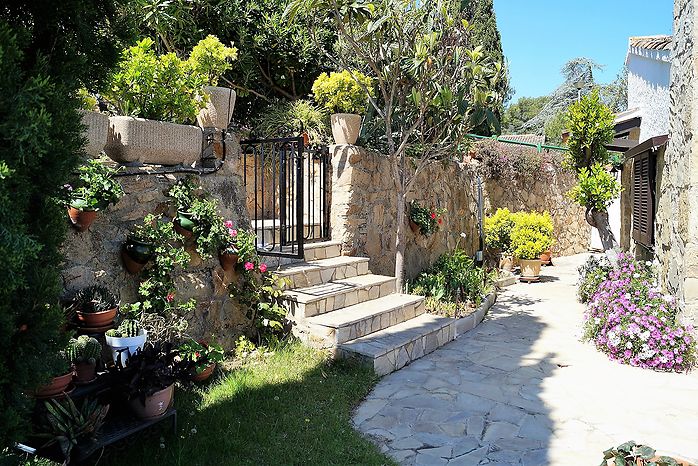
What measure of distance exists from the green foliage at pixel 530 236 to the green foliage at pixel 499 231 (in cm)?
13

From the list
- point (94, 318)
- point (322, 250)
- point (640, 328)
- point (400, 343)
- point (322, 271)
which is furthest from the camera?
point (322, 250)

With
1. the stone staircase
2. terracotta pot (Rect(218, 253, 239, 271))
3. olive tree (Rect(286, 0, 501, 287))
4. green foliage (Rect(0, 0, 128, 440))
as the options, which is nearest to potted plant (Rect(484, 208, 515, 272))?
Result: olive tree (Rect(286, 0, 501, 287))

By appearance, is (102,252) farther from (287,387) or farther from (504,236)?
(504,236)

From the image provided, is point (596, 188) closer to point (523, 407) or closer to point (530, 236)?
point (530, 236)

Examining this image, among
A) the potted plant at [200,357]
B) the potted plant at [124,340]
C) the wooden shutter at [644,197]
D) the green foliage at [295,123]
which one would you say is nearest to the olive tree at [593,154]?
the wooden shutter at [644,197]

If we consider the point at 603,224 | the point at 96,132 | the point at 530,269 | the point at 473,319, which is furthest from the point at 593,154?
the point at 96,132

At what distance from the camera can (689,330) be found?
5012 millimetres

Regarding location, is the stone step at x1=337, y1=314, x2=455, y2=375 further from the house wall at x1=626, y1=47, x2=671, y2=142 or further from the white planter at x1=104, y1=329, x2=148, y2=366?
the house wall at x1=626, y1=47, x2=671, y2=142

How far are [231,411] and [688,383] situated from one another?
4005 mm

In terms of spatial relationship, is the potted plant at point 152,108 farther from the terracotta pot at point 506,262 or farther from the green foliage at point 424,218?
the terracotta pot at point 506,262

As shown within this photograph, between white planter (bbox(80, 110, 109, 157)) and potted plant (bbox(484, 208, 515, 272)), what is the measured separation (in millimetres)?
8517

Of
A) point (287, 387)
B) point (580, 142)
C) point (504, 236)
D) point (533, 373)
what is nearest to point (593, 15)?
point (504, 236)

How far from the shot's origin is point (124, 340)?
10.8ft

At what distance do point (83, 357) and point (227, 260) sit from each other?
5.61 ft
